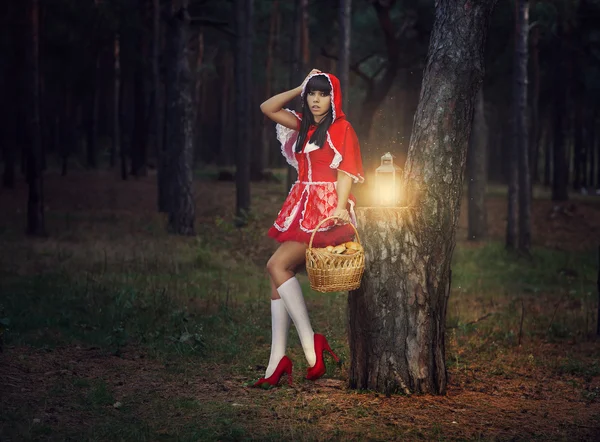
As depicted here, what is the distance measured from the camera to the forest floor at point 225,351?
607 cm

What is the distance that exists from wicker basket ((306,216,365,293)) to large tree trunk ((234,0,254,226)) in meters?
15.1

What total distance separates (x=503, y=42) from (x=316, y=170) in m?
23.8

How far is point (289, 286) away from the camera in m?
7.11

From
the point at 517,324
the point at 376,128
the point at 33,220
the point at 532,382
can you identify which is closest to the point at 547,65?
the point at 376,128

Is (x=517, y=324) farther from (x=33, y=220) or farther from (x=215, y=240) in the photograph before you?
(x=33, y=220)

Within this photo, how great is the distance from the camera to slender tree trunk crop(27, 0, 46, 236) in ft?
57.7

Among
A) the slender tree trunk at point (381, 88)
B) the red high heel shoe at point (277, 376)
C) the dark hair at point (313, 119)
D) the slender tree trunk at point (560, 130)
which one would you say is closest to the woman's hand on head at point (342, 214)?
the dark hair at point (313, 119)

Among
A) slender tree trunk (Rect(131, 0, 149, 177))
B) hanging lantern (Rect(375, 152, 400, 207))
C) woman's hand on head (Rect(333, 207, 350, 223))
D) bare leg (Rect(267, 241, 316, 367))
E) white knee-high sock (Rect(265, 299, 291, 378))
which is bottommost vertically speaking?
white knee-high sock (Rect(265, 299, 291, 378))

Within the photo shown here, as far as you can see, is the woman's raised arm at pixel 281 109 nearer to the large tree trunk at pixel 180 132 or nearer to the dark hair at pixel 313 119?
the dark hair at pixel 313 119

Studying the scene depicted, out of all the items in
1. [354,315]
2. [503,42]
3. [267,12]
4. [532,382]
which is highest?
[267,12]

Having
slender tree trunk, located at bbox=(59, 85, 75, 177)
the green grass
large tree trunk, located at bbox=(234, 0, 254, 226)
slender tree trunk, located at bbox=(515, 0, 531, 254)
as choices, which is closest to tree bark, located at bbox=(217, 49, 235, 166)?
slender tree trunk, located at bbox=(59, 85, 75, 177)

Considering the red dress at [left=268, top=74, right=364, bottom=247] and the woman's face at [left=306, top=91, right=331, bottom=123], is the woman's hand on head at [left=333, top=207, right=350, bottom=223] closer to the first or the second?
the red dress at [left=268, top=74, right=364, bottom=247]

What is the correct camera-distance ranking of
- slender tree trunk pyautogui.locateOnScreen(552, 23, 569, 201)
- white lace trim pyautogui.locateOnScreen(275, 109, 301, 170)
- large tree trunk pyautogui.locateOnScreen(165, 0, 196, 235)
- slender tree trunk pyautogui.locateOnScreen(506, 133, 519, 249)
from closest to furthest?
white lace trim pyautogui.locateOnScreen(275, 109, 301, 170) < slender tree trunk pyautogui.locateOnScreen(506, 133, 519, 249) < large tree trunk pyautogui.locateOnScreen(165, 0, 196, 235) < slender tree trunk pyautogui.locateOnScreen(552, 23, 569, 201)

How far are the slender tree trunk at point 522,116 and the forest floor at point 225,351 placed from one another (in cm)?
120
